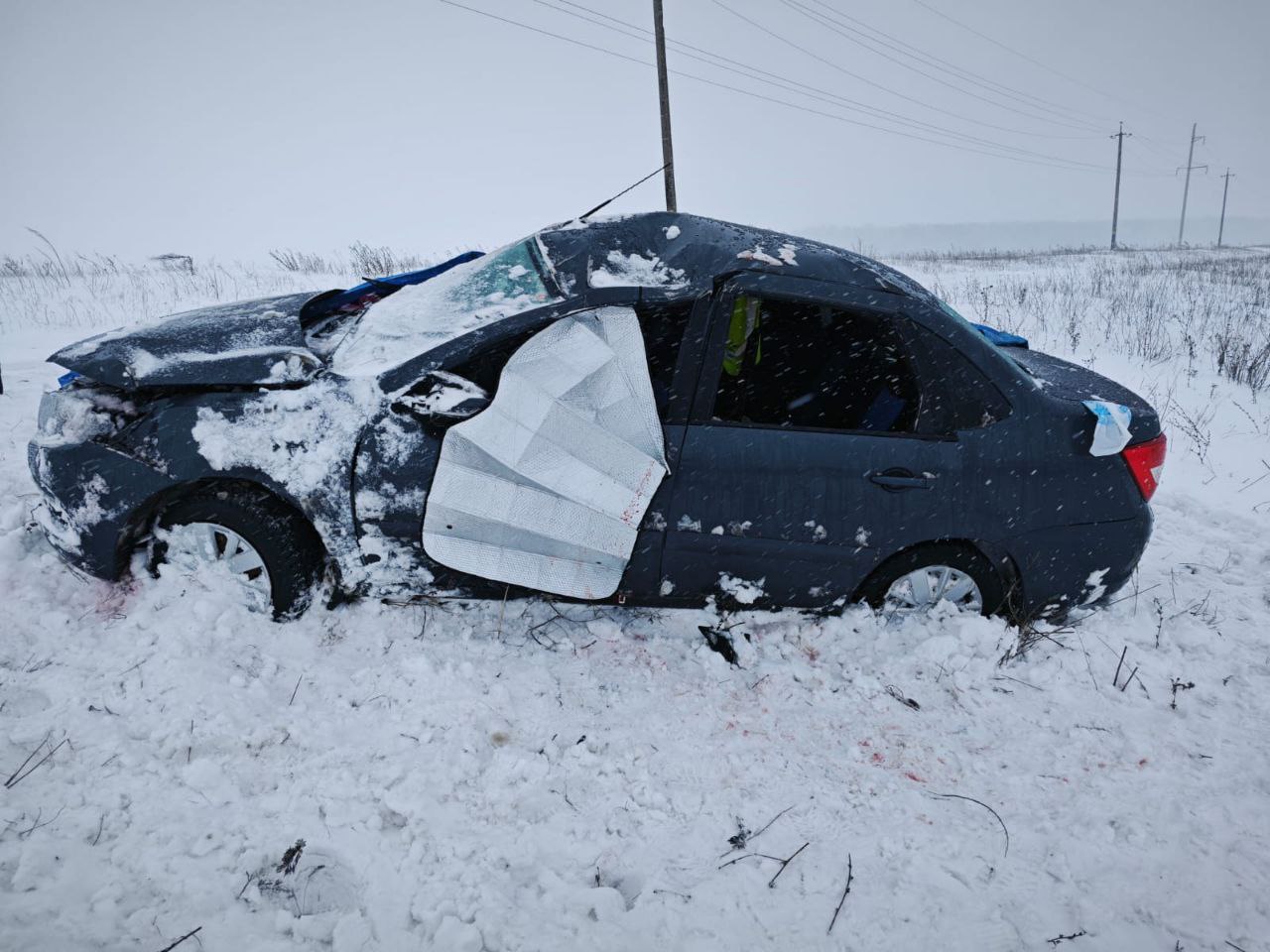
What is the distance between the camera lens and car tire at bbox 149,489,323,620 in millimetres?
2475

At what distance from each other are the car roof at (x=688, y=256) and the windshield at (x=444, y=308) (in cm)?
15

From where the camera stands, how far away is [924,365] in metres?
2.68

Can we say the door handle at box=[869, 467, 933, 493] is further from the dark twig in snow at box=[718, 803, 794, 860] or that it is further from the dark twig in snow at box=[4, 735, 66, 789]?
the dark twig in snow at box=[4, 735, 66, 789]

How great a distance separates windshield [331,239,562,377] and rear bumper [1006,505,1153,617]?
226 centimetres

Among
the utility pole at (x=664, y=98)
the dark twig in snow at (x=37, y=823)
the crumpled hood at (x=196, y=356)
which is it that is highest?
the utility pole at (x=664, y=98)

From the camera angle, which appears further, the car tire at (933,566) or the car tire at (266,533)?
the car tire at (933,566)

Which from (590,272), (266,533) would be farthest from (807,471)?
(266,533)

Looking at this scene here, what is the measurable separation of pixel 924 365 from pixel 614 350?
1.25 metres

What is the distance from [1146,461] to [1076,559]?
51 cm

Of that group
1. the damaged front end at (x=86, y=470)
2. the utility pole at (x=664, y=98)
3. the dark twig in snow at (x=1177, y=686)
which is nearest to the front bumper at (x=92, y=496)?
the damaged front end at (x=86, y=470)

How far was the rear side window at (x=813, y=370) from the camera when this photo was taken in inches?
106

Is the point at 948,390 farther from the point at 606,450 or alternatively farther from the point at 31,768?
the point at 31,768

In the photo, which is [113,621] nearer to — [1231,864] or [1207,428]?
[1231,864]

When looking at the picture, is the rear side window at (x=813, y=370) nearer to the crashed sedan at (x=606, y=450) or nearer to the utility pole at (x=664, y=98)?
the crashed sedan at (x=606, y=450)
